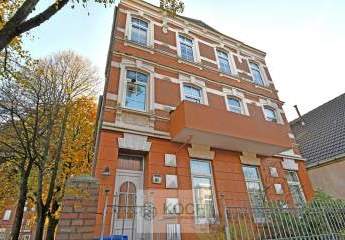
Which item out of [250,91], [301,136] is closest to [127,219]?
[250,91]

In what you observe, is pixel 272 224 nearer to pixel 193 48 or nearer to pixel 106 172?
pixel 106 172

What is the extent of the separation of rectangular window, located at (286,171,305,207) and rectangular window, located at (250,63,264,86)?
5.56 meters

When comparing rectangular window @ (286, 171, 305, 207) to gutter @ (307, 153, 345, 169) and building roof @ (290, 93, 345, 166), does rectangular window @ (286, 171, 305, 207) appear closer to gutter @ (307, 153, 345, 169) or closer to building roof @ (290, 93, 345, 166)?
gutter @ (307, 153, 345, 169)

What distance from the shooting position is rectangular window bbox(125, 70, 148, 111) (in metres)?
9.26

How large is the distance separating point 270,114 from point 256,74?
3.04 metres

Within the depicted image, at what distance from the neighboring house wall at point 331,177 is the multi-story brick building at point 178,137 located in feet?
8.92

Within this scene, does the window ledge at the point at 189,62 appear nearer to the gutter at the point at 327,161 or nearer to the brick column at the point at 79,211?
the brick column at the point at 79,211

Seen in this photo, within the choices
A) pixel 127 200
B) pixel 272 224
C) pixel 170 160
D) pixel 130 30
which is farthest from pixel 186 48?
pixel 272 224

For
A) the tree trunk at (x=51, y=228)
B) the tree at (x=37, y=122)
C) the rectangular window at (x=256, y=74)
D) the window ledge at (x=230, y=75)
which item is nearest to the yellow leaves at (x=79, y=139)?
the tree at (x=37, y=122)

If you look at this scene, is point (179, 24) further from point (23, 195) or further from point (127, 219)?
point (23, 195)

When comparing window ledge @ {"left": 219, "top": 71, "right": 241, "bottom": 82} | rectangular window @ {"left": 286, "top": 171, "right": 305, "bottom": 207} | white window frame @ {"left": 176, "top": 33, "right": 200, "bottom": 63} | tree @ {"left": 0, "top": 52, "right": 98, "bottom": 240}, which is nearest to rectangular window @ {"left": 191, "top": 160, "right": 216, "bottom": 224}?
rectangular window @ {"left": 286, "top": 171, "right": 305, "bottom": 207}

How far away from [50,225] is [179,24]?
14001mm

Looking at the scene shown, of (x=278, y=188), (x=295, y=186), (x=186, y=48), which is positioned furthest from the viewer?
(x=186, y=48)

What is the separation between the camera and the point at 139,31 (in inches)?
455
